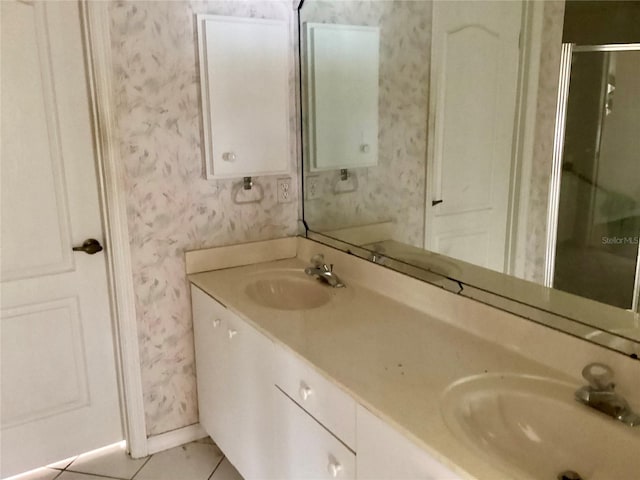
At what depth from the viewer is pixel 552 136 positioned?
76.7 inches

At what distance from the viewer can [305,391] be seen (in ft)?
4.92

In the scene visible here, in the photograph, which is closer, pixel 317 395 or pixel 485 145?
pixel 317 395

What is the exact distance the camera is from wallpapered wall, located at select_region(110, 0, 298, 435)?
81.4 inches

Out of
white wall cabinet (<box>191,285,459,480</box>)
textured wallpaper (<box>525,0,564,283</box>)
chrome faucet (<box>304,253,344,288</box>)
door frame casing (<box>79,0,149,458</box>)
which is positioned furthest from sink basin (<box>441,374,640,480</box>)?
door frame casing (<box>79,0,149,458</box>)

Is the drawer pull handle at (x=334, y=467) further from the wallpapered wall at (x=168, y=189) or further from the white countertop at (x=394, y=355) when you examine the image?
the wallpapered wall at (x=168, y=189)

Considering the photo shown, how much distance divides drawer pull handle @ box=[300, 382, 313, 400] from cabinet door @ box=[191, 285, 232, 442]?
0.55 metres

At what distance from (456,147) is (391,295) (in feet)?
2.17

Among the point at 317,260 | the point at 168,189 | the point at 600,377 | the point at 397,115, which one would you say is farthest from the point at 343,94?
the point at 600,377

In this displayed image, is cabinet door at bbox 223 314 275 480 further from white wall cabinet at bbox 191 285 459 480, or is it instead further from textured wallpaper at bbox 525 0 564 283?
Answer: textured wallpaper at bbox 525 0 564 283

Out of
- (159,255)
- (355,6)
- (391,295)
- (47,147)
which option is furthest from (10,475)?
(355,6)

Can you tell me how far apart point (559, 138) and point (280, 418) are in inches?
53.4

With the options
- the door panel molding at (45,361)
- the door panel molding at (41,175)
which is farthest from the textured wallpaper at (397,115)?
the door panel molding at (45,361)

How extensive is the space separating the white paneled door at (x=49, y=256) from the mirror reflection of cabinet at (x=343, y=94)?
0.95 meters

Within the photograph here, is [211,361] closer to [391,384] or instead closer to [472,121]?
[391,384]
